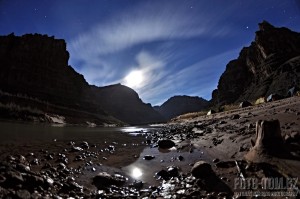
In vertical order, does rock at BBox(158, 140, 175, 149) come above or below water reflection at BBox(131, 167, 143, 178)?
above

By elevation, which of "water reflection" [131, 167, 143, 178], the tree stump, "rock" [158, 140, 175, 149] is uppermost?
the tree stump

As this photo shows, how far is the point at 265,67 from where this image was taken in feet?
404

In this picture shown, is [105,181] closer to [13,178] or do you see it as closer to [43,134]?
[13,178]

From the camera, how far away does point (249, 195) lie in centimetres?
500

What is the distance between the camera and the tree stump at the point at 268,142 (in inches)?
250

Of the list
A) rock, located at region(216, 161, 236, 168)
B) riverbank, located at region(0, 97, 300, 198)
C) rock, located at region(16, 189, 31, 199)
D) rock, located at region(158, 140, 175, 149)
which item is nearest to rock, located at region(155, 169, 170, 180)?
riverbank, located at region(0, 97, 300, 198)

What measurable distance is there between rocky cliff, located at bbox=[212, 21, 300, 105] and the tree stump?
7826cm

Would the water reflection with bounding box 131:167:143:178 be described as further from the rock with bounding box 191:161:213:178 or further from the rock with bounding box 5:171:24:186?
A: the rock with bounding box 5:171:24:186

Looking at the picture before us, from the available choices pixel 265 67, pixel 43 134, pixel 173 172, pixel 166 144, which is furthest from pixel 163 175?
pixel 265 67

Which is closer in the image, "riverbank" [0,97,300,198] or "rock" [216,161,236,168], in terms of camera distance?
"riverbank" [0,97,300,198]

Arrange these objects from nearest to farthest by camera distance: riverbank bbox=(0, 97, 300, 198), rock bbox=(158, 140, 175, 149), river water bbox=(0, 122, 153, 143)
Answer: riverbank bbox=(0, 97, 300, 198) < rock bbox=(158, 140, 175, 149) < river water bbox=(0, 122, 153, 143)

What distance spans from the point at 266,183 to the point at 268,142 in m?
1.65

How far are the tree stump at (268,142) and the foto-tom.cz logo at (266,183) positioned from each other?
0.95m

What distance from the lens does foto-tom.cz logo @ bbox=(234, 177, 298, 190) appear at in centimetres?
493
